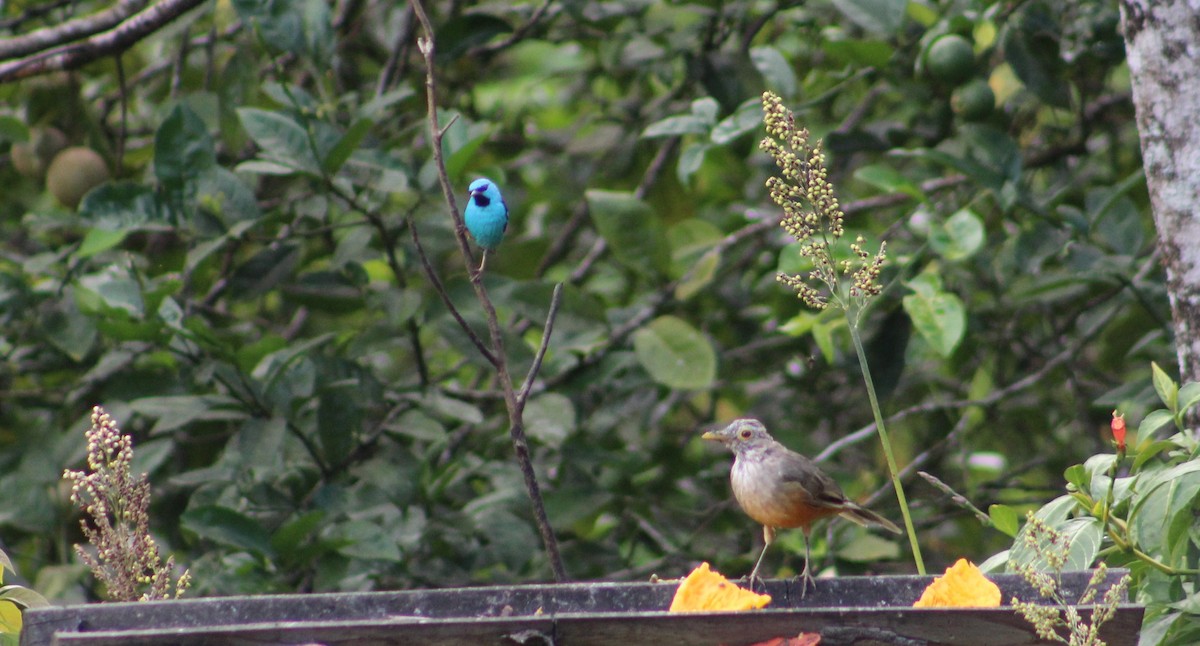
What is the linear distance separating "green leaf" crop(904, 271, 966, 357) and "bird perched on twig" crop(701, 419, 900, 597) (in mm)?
679

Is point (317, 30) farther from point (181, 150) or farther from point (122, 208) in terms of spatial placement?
point (122, 208)

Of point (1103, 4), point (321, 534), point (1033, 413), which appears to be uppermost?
point (1103, 4)

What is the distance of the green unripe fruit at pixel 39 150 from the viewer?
5438mm

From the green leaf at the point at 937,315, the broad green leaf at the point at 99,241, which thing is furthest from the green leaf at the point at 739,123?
the broad green leaf at the point at 99,241

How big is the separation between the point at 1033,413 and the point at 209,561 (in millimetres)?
3866

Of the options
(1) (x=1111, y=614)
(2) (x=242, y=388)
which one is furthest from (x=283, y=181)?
(1) (x=1111, y=614)

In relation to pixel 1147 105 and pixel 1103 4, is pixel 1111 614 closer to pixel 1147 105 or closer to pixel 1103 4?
pixel 1147 105

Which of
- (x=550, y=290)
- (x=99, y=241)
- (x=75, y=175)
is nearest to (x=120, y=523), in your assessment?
(x=550, y=290)

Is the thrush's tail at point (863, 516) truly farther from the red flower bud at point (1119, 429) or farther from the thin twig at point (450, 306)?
the thin twig at point (450, 306)

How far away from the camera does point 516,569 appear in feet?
15.8

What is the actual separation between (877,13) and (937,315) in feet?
4.20

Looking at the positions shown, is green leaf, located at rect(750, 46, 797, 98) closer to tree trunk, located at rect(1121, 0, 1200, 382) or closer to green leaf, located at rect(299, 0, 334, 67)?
green leaf, located at rect(299, 0, 334, 67)

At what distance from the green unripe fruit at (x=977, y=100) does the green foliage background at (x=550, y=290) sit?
12 cm

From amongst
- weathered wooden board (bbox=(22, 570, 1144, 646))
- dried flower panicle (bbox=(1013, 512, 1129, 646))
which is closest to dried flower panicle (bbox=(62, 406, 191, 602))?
weathered wooden board (bbox=(22, 570, 1144, 646))
